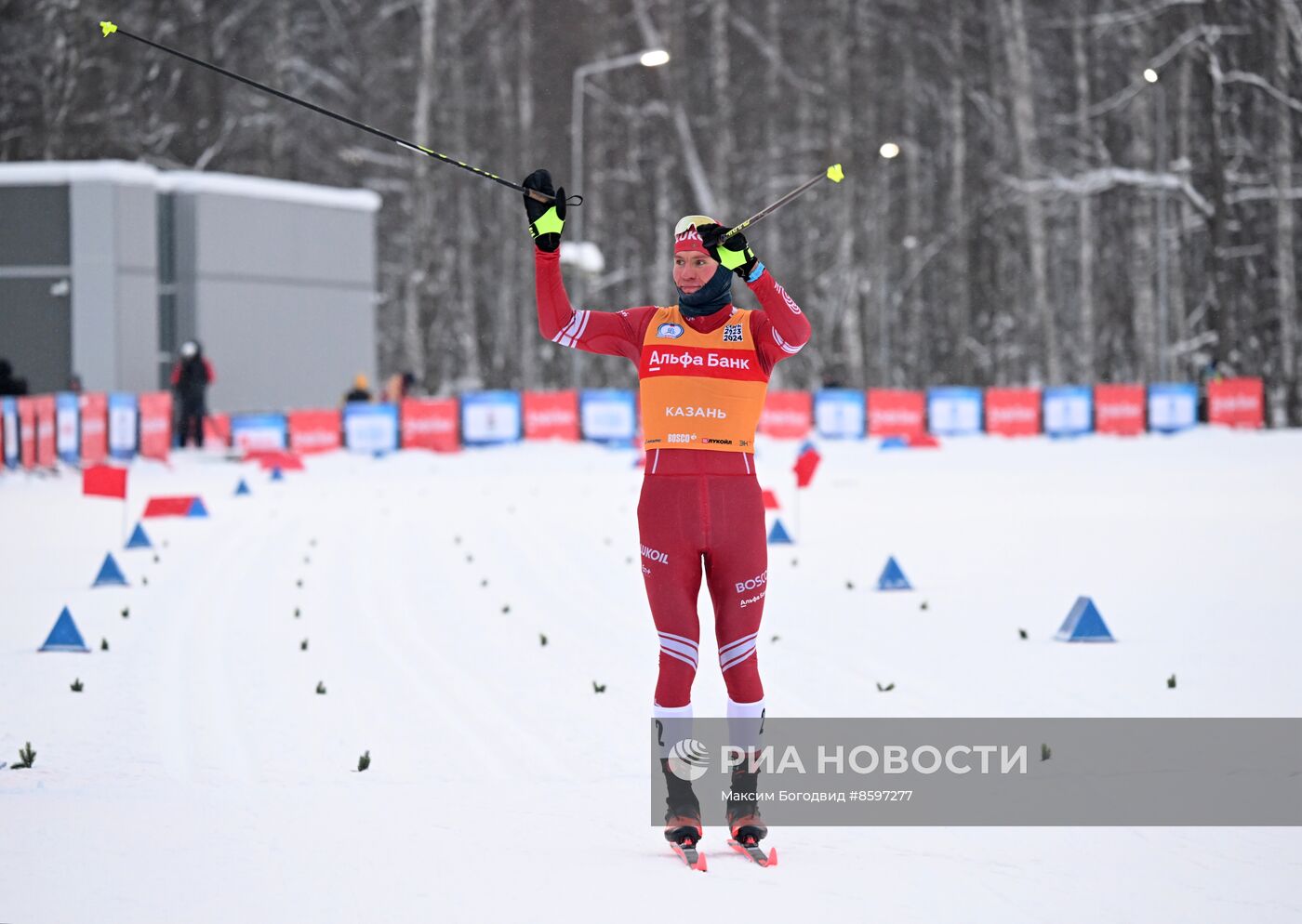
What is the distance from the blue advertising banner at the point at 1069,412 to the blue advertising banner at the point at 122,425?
676 inches

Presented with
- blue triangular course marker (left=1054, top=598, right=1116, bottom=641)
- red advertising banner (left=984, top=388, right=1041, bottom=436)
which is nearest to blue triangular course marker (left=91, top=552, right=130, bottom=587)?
blue triangular course marker (left=1054, top=598, right=1116, bottom=641)

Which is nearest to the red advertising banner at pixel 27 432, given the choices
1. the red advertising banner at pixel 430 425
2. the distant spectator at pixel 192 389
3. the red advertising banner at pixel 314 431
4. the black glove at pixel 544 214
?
the distant spectator at pixel 192 389

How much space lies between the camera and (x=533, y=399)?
32312 millimetres

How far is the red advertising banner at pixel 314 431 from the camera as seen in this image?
97.1ft

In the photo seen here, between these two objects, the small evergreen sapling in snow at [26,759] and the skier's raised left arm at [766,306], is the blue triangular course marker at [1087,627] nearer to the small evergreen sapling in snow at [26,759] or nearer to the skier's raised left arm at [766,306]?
the skier's raised left arm at [766,306]

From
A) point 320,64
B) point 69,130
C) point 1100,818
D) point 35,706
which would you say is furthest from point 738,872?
point 320,64

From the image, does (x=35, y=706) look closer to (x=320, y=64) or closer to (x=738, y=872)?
(x=738, y=872)

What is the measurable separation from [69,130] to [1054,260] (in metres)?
34.5

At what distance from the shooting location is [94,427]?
86.3ft

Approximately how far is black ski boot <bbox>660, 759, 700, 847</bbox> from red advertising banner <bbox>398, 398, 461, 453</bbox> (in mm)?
24856

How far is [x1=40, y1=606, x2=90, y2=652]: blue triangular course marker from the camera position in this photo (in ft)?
32.4

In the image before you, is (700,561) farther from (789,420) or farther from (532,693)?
(789,420)

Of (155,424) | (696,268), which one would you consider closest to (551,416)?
(155,424)

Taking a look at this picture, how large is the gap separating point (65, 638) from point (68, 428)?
53.7 ft
